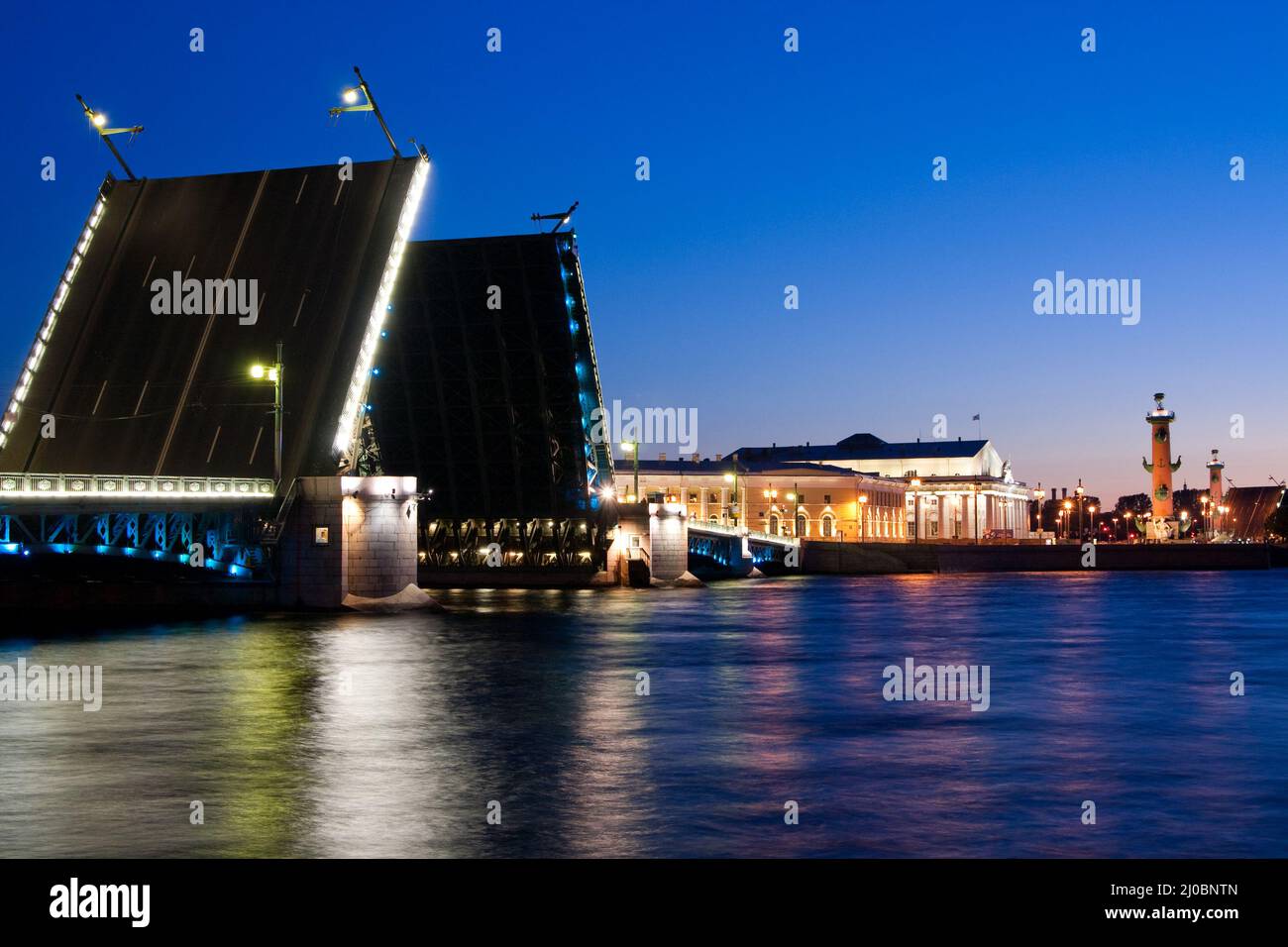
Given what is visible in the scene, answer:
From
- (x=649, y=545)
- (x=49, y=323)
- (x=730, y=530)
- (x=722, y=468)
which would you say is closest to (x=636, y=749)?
(x=49, y=323)

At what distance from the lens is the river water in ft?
34.9

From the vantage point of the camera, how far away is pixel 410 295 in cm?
5000

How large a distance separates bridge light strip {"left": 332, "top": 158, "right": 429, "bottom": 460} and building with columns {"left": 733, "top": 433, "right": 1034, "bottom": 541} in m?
94.4

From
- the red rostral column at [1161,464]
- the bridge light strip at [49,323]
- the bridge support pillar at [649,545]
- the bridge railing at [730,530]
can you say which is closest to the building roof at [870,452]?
the red rostral column at [1161,464]

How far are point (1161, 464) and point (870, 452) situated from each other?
3908 centimetres

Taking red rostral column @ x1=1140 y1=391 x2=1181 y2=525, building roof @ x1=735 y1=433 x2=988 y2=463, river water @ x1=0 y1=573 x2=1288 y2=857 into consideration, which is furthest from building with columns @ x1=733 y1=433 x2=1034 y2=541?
river water @ x1=0 y1=573 x2=1288 y2=857

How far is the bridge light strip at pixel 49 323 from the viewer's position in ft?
135

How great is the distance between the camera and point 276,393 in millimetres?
39531

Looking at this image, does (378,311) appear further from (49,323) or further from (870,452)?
(870,452)

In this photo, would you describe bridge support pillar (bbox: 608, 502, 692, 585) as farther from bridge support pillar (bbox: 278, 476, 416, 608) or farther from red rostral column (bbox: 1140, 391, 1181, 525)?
Answer: red rostral column (bbox: 1140, 391, 1181, 525)

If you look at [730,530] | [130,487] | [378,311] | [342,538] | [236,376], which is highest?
[378,311]
